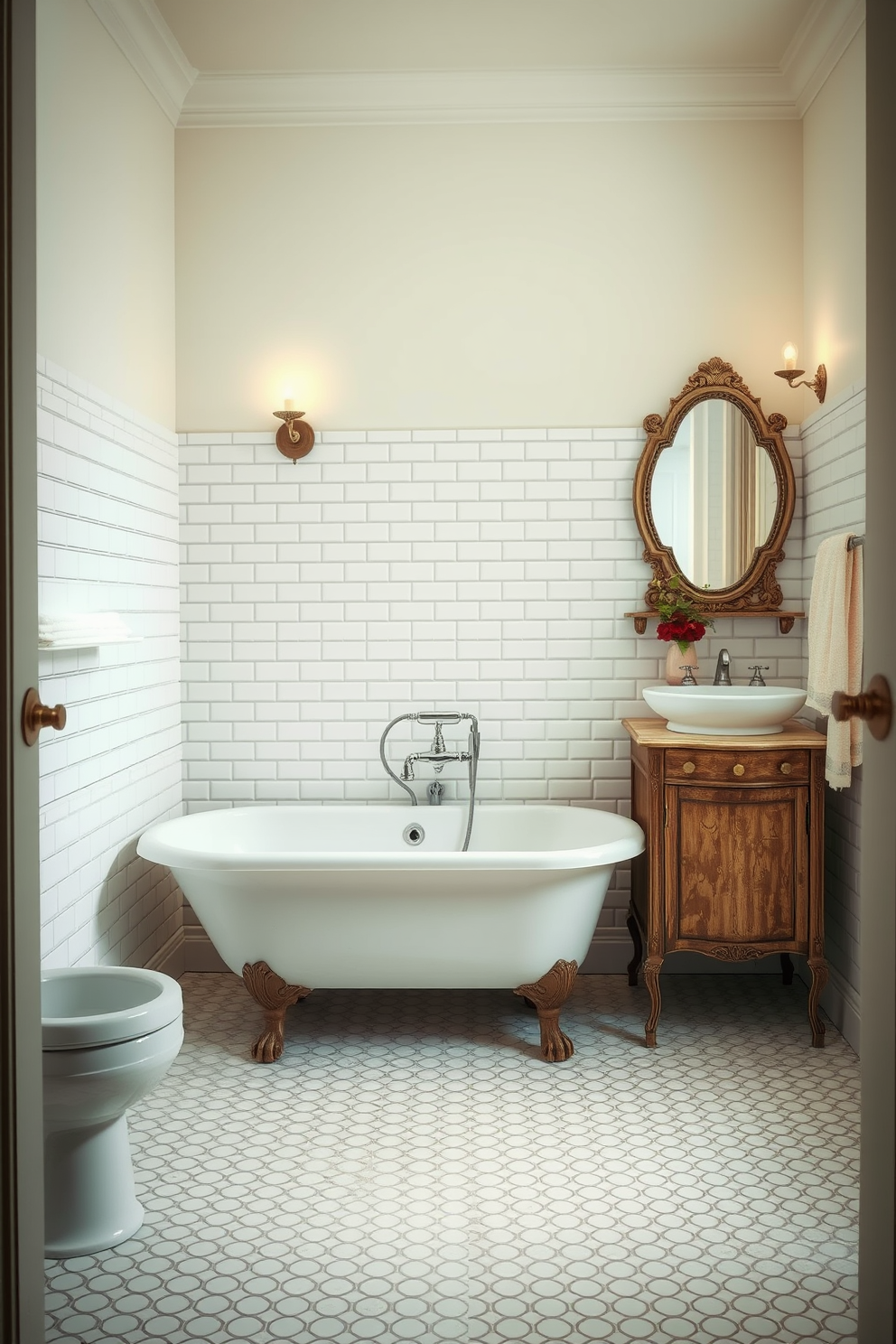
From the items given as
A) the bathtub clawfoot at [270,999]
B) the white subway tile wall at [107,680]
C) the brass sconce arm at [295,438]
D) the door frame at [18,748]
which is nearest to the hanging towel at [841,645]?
the bathtub clawfoot at [270,999]

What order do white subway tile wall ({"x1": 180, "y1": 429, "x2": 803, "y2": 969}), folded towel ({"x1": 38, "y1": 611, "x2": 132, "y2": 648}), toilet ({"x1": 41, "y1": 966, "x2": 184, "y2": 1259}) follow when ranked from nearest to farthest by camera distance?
toilet ({"x1": 41, "y1": 966, "x2": 184, "y2": 1259}), folded towel ({"x1": 38, "y1": 611, "x2": 132, "y2": 648}), white subway tile wall ({"x1": 180, "y1": 429, "x2": 803, "y2": 969})

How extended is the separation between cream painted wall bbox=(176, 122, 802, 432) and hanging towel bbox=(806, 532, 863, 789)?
3.76ft

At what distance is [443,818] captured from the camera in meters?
4.24

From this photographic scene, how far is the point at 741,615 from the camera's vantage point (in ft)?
14.1

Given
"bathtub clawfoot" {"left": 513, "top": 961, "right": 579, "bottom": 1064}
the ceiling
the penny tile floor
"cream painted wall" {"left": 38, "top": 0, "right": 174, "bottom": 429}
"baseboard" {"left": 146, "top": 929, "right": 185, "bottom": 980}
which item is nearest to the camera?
the penny tile floor

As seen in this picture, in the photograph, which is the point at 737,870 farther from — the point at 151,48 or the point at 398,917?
the point at 151,48

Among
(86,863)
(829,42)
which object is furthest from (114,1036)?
(829,42)

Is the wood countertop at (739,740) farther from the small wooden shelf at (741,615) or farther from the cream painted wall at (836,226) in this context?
the cream painted wall at (836,226)

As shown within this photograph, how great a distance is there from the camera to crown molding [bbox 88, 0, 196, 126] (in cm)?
360

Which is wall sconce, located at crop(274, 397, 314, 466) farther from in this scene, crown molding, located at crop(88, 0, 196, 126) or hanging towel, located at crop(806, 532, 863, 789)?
hanging towel, located at crop(806, 532, 863, 789)

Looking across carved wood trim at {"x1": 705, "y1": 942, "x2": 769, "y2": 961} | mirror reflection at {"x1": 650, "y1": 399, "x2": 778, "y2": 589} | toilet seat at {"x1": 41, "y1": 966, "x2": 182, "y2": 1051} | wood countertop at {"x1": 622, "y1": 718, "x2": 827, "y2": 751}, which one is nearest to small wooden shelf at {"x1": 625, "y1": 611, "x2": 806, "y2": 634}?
mirror reflection at {"x1": 650, "y1": 399, "x2": 778, "y2": 589}

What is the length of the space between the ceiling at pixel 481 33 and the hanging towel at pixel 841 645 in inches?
77.2

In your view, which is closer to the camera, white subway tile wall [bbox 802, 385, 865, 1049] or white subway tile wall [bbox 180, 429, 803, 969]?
white subway tile wall [bbox 802, 385, 865, 1049]

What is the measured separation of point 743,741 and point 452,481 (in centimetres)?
162
